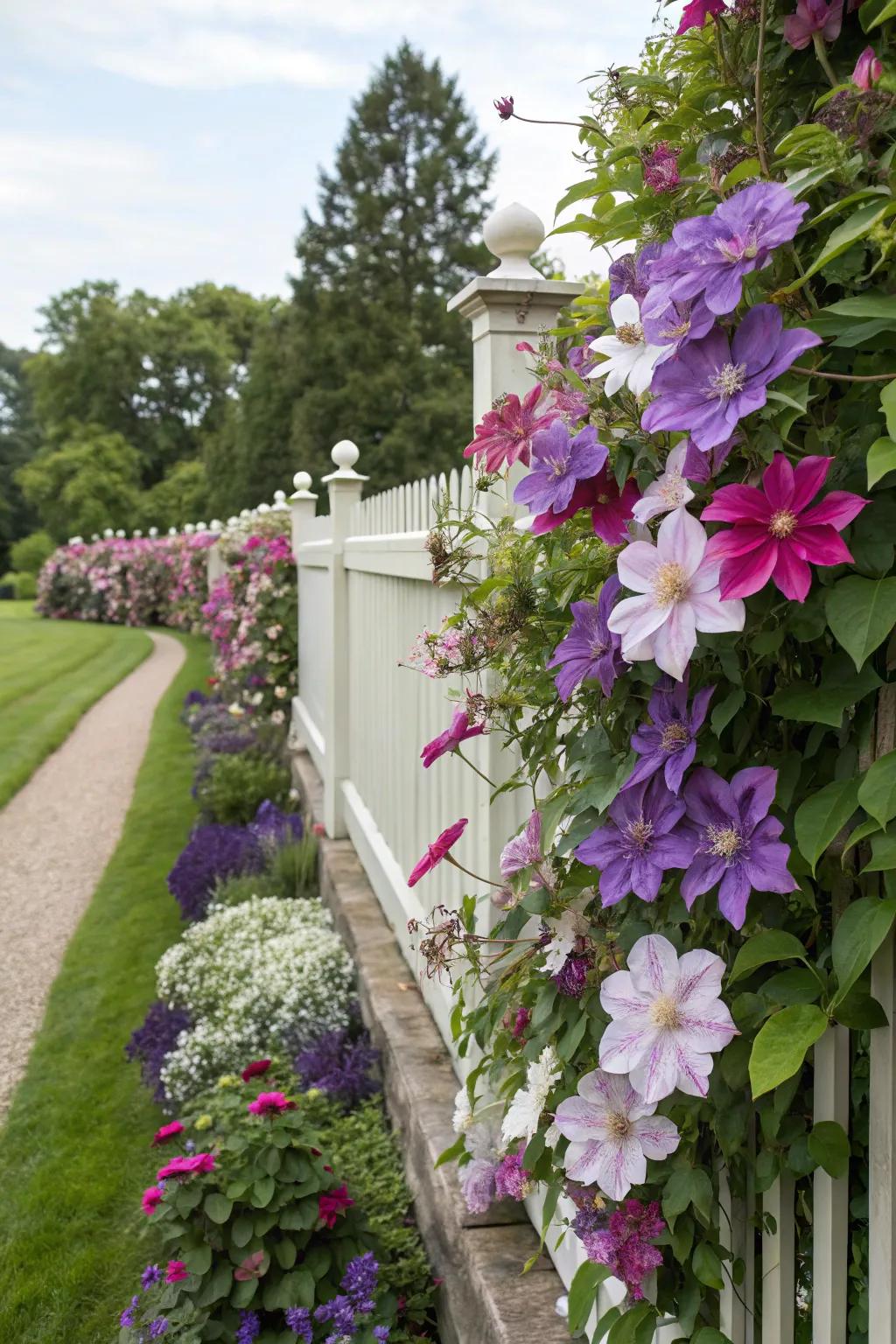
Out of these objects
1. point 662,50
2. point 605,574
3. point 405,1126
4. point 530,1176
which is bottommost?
point 405,1126

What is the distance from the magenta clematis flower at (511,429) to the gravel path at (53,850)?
340 cm

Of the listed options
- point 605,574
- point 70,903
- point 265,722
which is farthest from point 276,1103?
point 265,722

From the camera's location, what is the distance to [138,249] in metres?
49.4

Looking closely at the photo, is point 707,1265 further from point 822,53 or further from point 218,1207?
point 218,1207

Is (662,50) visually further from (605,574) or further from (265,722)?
(265,722)

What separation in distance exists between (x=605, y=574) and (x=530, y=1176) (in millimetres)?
863

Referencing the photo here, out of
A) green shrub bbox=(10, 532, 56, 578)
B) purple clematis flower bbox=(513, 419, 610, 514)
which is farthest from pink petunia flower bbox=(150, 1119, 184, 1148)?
green shrub bbox=(10, 532, 56, 578)

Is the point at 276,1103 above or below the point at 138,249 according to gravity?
below

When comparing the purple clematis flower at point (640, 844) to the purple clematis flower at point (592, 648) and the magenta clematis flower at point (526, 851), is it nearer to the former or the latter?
the purple clematis flower at point (592, 648)

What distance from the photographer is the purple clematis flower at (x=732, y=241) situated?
0.84 metres

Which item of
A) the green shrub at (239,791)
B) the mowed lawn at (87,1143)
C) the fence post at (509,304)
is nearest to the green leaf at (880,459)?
the fence post at (509,304)

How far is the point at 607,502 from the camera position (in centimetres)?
108

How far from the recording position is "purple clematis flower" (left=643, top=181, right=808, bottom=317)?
0.84 m

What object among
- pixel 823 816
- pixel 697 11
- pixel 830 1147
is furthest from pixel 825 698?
pixel 697 11
